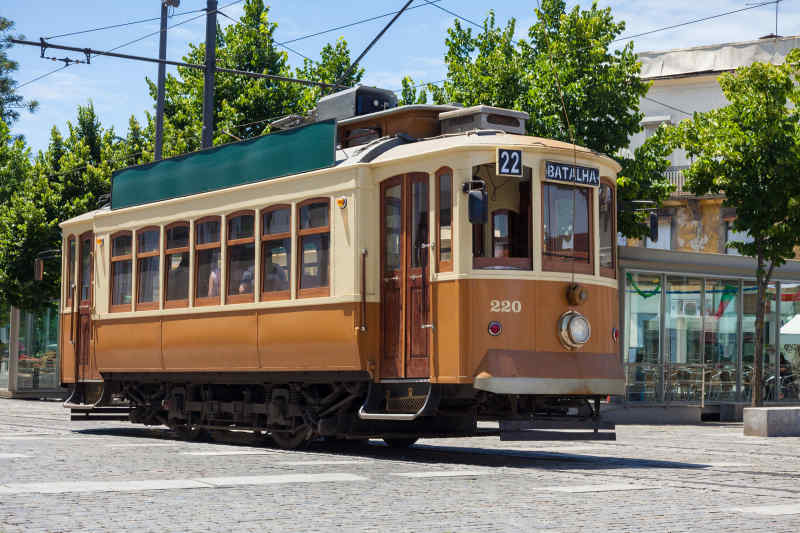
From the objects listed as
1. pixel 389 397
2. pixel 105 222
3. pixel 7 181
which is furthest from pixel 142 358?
pixel 7 181

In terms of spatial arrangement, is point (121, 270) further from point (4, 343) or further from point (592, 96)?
point (4, 343)

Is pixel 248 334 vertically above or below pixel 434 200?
below

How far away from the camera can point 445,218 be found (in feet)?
40.4

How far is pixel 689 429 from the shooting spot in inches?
864

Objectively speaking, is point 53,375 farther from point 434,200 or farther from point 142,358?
point 434,200

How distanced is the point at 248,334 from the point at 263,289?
0.62m

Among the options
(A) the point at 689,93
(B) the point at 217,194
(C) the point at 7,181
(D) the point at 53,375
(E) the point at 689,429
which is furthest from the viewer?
(A) the point at 689,93

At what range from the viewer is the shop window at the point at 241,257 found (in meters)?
14.4

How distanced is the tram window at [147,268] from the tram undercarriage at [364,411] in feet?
3.64

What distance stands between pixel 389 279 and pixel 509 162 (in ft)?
5.99

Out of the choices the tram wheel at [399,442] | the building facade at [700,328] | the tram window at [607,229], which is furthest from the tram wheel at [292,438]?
the building facade at [700,328]

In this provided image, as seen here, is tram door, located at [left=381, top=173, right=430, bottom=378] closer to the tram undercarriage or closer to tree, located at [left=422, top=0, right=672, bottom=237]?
the tram undercarriage

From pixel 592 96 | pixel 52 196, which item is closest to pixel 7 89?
pixel 52 196

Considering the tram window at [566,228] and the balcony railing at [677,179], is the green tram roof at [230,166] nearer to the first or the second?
the tram window at [566,228]
